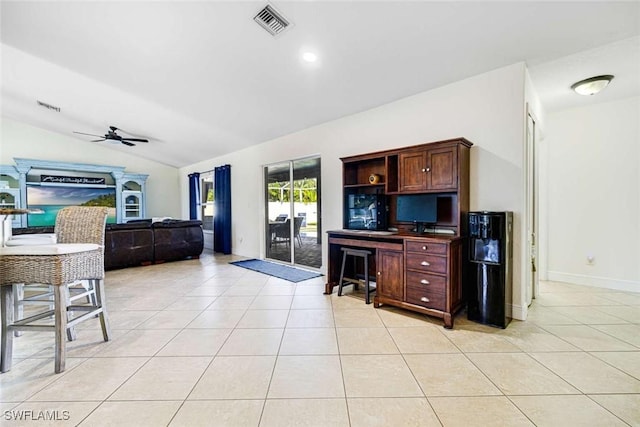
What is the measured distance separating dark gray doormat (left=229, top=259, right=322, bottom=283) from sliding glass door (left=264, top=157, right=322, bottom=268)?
0.28 metres

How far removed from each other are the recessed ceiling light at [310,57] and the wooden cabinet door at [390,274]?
224 cm

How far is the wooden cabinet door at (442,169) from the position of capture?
9.11 feet

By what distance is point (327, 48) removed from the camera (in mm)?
2785

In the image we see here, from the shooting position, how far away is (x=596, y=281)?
3.76 m

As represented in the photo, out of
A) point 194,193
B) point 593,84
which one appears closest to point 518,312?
point 593,84

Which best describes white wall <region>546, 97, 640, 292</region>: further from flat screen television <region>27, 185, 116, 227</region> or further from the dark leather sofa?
flat screen television <region>27, 185, 116, 227</region>

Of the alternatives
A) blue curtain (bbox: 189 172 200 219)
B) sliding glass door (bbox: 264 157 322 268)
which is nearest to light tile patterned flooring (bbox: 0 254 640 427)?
sliding glass door (bbox: 264 157 322 268)

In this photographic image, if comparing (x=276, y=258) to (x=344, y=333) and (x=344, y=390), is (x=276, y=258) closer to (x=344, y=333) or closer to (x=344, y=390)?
(x=344, y=333)

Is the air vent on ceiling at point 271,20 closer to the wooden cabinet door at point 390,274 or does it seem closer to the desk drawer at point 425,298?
the wooden cabinet door at point 390,274

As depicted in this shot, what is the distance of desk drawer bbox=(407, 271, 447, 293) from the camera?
260 cm

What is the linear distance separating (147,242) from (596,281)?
7439 mm

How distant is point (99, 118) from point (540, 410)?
7950mm

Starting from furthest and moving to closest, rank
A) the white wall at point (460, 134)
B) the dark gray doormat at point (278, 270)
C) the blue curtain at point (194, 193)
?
the blue curtain at point (194, 193)
the dark gray doormat at point (278, 270)
the white wall at point (460, 134)

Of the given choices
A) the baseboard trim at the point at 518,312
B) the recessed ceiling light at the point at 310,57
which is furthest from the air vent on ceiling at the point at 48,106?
the baseboard trim at the point at 518,312
